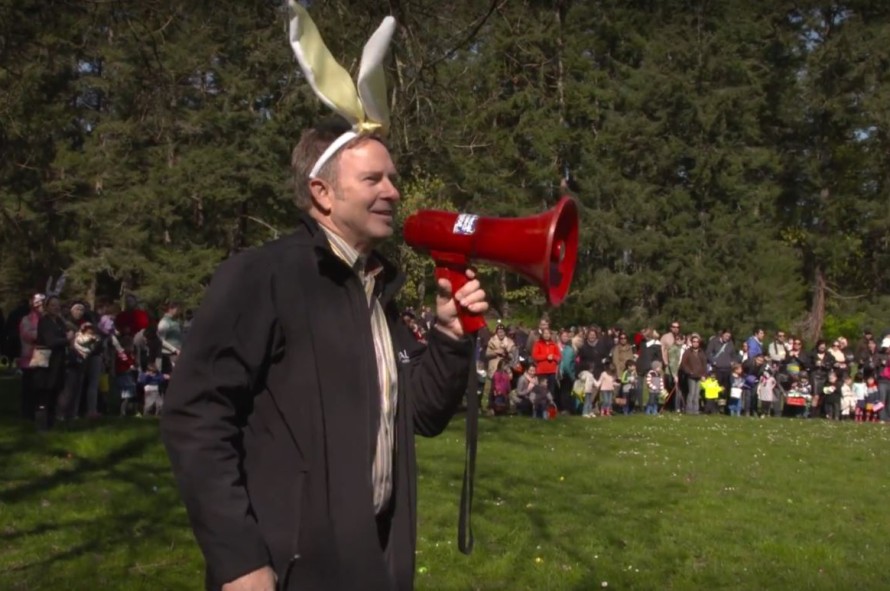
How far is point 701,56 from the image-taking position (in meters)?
42.7

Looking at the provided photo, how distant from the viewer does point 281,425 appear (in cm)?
297

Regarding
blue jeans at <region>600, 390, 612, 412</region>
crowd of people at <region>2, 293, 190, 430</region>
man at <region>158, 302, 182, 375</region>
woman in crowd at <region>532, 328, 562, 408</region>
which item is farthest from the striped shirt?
blue jeans at <region>600, 390, 612, 412</region>

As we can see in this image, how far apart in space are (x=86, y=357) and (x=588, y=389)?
34.1 feet

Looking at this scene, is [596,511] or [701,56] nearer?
[596,511]

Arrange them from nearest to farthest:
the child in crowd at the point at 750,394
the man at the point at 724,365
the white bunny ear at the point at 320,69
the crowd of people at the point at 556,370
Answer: the white bunny ear at the point at 320,69 → the crowd of people at the point at 556,370 → the child in crowd at the point at 750,394 → the man at the point at 724,365

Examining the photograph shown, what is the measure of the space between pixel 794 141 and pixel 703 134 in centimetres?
790

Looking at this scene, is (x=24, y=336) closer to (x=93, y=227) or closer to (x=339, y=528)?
(x=339, y=528)

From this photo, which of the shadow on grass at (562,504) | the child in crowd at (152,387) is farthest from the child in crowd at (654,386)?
the child in crowd at (152,387)

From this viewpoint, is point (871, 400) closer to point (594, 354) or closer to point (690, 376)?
point (690, 376)

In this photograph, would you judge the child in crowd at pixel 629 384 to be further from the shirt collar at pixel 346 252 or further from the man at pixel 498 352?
the shirt collar at pixel 346 252

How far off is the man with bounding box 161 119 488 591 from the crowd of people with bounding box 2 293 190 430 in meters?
7.94

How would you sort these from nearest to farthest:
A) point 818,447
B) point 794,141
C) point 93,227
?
point 818,447 → point 93,227 → point 794,141

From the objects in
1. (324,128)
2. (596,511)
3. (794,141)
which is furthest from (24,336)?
(794,141)

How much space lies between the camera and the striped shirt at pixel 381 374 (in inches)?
122
